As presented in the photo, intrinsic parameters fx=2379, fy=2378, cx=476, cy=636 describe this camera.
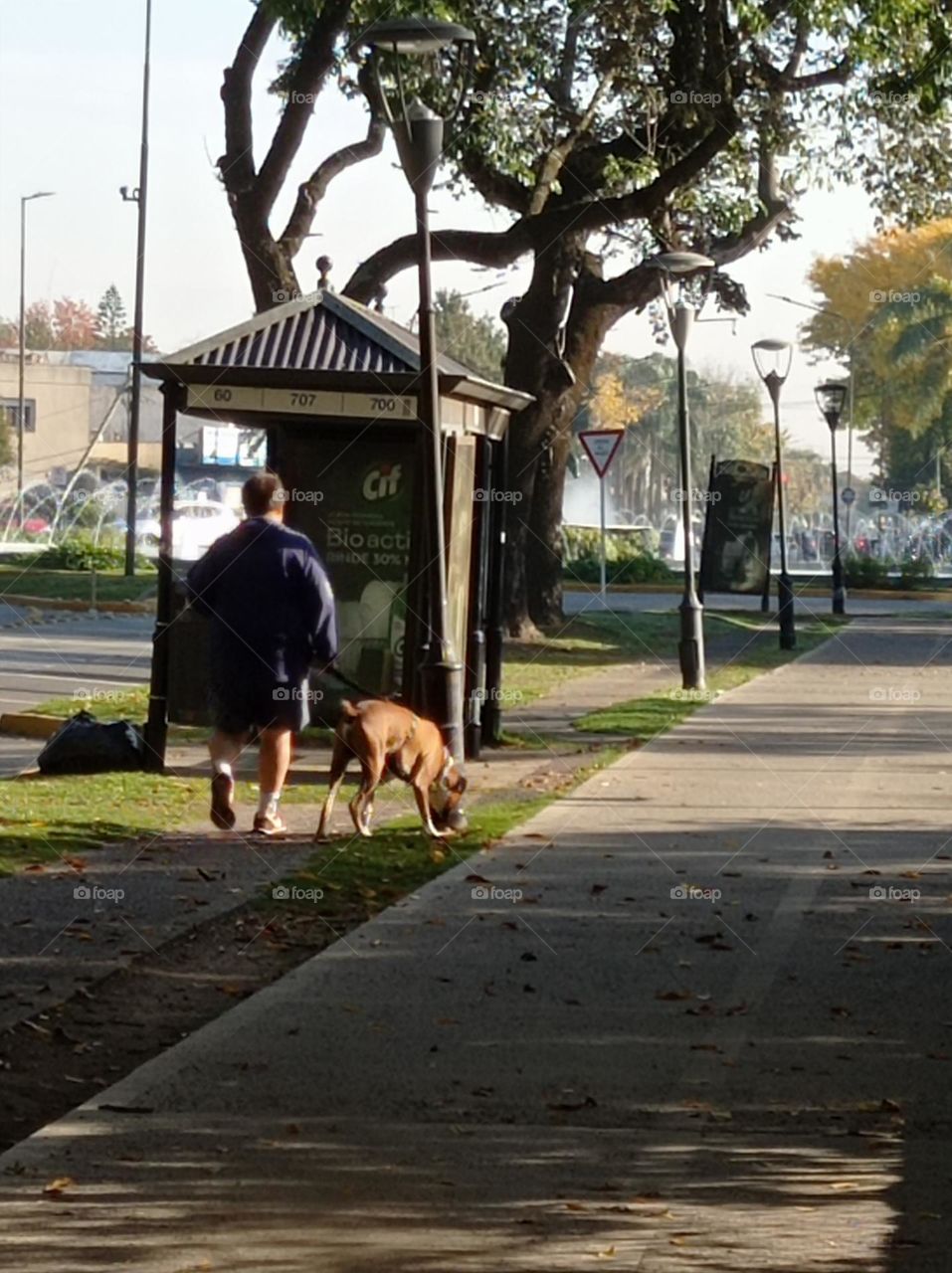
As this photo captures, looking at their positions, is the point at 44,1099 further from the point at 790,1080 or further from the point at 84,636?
the point at 84,636

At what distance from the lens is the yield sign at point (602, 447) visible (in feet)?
111

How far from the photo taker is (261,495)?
1204 centimetres

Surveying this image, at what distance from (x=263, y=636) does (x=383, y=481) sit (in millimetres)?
4178

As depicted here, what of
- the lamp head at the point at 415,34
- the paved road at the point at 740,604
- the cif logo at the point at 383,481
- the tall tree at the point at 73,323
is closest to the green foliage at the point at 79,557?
the paved road at the point at 740,604

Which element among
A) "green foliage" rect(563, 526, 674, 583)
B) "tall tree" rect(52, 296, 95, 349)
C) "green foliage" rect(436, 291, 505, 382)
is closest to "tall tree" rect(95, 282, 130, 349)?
"tall tree" rect(52, 296, 95, 349)

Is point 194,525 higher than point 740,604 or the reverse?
higher

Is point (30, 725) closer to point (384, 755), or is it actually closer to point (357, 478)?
point (357, 478)

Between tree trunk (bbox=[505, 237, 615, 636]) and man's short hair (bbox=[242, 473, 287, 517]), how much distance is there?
1772 centimetres

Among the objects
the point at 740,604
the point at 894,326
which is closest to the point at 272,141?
the point at 740,604

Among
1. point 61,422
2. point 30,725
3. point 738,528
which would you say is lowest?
point 30,725

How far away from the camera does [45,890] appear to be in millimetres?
10016

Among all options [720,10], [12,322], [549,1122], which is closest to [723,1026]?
[549,1122]

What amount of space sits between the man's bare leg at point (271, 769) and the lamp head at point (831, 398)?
91.5 ft

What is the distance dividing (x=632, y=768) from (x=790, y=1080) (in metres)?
8.93
